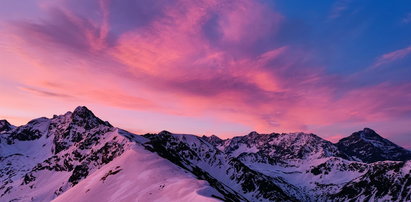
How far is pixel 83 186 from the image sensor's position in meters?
136

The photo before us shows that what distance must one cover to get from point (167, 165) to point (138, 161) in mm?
15701

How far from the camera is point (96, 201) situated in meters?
114

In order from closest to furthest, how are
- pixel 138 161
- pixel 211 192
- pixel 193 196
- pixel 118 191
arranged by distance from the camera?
pixel 193 196 < pixel 211 192 < pixel 118 191 < pixel 138 161

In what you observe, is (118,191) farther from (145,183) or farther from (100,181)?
(100,181)

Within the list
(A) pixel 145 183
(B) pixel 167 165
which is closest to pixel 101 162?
(B) pixel 167 165

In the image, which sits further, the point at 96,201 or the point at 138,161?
the point at 138,161

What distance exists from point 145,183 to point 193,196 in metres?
35.5

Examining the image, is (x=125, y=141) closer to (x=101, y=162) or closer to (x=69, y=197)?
(x=101, y=162)

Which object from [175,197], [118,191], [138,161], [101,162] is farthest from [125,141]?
[175,197]

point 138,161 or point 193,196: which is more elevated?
point 138,161

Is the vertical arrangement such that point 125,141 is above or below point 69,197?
above

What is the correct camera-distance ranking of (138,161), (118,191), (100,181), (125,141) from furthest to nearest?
1. (125,141)
2. (138,161)
3. (100,181)
4. (118,191)

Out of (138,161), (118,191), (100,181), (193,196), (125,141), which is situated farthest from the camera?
(125,141)

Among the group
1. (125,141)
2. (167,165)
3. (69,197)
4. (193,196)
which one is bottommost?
(69,197)
